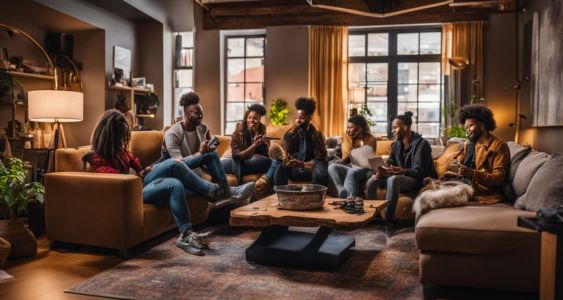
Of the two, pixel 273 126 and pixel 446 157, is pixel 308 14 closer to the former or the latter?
pixel 273 126

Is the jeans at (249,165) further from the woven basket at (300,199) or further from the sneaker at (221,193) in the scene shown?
the woven basket at (300,199)

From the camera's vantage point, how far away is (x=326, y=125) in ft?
28.9

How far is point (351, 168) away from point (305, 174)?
1.55ft

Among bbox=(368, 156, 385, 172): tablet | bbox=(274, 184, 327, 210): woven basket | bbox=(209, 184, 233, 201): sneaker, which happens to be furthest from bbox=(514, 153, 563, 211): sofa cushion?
bbox=(209, 184, 233, 201): sneaker

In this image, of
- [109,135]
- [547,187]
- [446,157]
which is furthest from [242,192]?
[547,187]

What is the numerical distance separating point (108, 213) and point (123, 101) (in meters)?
4.66

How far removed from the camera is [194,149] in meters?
4.54

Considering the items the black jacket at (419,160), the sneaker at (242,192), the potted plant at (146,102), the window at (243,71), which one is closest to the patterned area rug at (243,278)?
the sneaker at (242,192)

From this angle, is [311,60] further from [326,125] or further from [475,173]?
[475,173]

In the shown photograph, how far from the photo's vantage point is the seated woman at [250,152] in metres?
4.96

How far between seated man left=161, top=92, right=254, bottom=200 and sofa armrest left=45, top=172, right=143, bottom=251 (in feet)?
2.40

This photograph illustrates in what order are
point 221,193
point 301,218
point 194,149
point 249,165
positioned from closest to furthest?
1. point 301,218
2. point 221,193
3. point 194,149
4. point 249,165

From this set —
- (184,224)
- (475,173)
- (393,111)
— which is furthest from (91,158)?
(393,111)

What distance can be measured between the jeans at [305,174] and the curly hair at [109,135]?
164 centimetres
